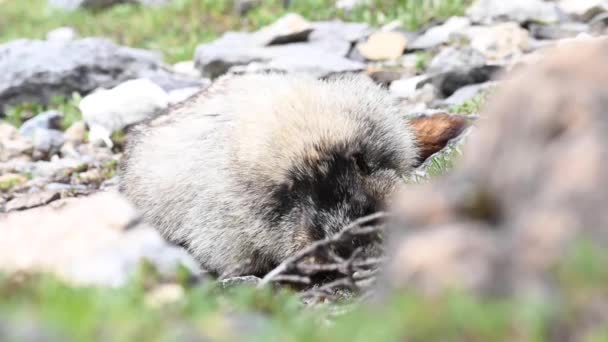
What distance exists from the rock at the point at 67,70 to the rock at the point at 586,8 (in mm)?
5173

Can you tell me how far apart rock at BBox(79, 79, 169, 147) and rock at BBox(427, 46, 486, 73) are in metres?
3.14

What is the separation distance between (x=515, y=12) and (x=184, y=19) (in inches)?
264

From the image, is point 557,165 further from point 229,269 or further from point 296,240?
point 229,269

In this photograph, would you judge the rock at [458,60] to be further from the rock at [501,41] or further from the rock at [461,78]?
→ the rock at [501,41]

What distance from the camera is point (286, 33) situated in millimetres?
13125

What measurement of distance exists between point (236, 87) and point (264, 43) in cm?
660

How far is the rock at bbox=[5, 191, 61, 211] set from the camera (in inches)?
303

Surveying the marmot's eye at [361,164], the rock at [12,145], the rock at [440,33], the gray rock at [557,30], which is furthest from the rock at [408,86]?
the marmot's eye at [361,164]


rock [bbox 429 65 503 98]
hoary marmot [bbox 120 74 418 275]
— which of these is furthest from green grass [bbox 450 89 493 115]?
hoary marmot [bbox 120 74 418 275]

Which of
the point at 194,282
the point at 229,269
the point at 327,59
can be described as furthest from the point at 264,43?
the point at 194,282

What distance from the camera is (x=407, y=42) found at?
12.4m

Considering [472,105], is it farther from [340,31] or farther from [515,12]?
[340,31]

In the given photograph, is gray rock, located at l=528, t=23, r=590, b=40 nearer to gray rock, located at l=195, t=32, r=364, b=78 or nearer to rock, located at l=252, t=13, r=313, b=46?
gray rock, located at l=195, t=32, r=364, b=78

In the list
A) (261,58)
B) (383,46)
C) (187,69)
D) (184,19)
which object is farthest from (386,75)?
(184,19)
